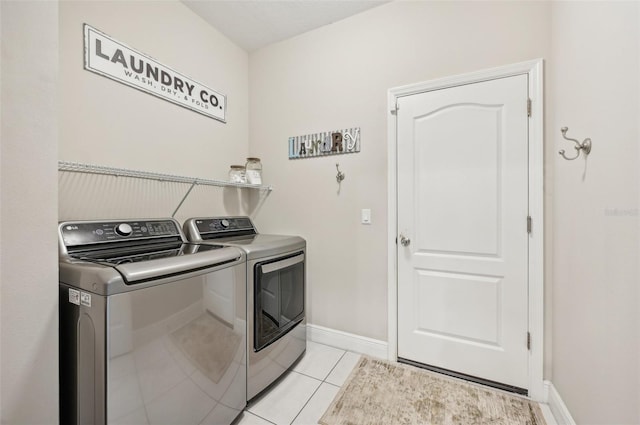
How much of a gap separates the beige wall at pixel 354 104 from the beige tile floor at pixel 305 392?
28 cm

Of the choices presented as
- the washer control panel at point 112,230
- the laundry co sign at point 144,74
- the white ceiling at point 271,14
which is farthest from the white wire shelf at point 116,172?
the white ceiling at point 271,14

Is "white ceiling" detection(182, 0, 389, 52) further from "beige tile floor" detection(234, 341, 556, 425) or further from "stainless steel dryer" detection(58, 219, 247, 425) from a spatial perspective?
"beige tile floor" detection(234, 341, 556, 425)

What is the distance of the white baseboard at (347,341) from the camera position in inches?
80.6

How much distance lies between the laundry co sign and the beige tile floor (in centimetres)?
211

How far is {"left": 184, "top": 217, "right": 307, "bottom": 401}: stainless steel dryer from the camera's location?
1528 mm

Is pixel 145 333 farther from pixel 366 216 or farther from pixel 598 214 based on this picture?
pixel 598 214

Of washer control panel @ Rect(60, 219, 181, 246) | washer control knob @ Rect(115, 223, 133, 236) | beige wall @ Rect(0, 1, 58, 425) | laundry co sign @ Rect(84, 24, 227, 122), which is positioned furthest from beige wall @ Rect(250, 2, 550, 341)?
beige wall @ Rect(0, 1, 58, 425)

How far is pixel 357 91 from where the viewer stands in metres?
2.14

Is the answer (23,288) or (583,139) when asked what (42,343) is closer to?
(23,288)

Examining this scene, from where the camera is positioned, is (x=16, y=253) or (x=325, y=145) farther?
(x=325, y=145)

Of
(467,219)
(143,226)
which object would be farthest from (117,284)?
(467,219)

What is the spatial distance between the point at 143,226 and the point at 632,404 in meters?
2.25

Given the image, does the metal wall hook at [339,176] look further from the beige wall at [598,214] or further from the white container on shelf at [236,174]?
the beige wall at [598,214]

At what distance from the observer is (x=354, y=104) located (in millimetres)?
2152
